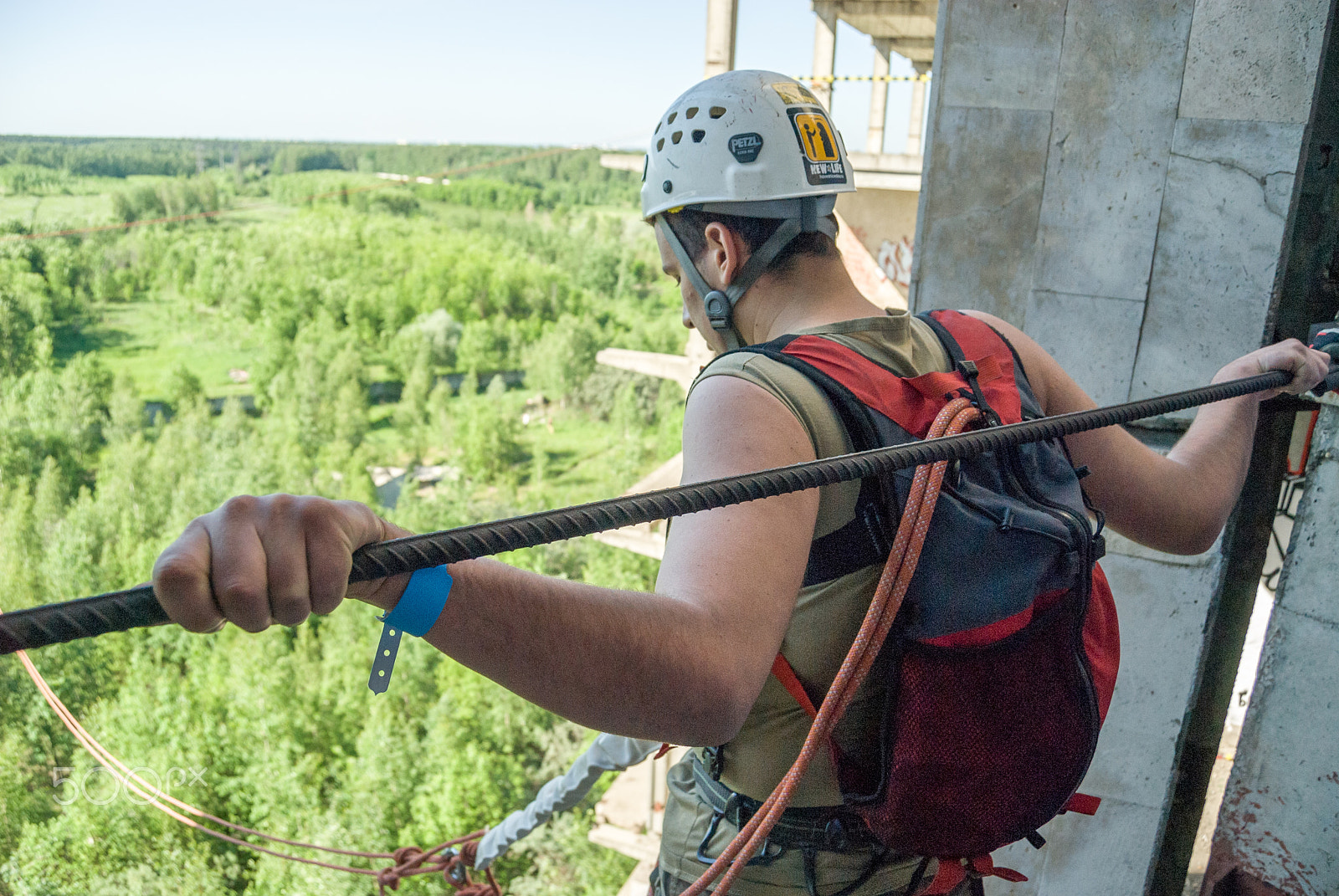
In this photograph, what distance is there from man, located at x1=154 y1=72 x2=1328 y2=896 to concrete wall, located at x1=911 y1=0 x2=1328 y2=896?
0.51 meters

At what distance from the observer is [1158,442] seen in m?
2.25

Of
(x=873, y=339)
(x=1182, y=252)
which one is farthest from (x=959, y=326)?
(x=1182, y=252)

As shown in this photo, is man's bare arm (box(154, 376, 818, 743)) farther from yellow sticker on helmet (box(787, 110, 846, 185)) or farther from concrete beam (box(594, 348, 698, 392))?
concrete beam (box(594, 348, 698, 392))

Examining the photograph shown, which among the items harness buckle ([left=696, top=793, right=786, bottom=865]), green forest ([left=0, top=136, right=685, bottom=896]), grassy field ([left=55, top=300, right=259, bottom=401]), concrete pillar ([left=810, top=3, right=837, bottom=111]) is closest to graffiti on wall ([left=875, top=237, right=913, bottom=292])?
concrete pillar ([left=810, top=3, right=837, bottom=111])

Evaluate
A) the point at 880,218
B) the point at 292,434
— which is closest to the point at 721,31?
the point at 880,218

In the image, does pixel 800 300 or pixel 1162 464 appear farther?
pixel 1162 464

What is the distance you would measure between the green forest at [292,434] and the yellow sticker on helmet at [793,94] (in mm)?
27459

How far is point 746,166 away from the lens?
136 centimetres

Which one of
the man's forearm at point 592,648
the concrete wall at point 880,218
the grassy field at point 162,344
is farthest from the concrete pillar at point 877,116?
the grassy field at point 162,344

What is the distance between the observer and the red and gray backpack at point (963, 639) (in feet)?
3.58

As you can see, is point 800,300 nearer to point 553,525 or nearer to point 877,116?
point 553,525

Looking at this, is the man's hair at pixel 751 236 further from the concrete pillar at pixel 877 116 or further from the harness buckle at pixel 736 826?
the concrete pillar at pixel 877 116

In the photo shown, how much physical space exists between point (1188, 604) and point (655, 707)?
5.86ft

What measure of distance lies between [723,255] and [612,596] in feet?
2.17
